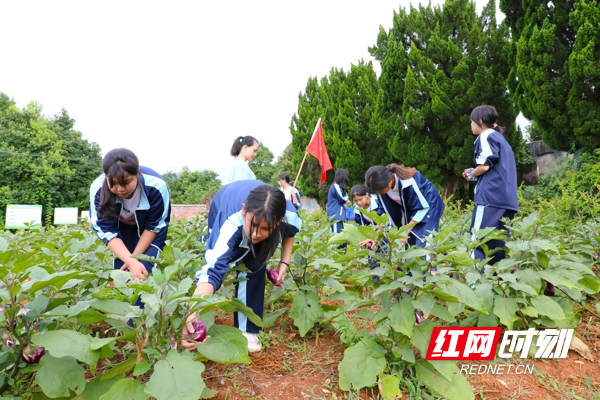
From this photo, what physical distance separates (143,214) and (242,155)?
2036 millimetres

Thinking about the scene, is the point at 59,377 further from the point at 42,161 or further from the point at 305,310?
the point at 42,161

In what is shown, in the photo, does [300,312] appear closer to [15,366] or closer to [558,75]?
[15,366]

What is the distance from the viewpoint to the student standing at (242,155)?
14.5 ft

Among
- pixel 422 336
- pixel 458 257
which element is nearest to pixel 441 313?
pixel 422 336

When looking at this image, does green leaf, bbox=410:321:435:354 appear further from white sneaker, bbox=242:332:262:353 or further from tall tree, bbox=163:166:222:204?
tall tree, bbox=163:166:222:204

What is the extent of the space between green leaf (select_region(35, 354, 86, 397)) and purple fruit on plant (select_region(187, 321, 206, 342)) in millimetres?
389

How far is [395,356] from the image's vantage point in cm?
193

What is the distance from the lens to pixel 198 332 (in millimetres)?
1561

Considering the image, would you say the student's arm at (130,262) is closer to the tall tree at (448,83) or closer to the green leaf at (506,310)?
the green leaf at (506,310)

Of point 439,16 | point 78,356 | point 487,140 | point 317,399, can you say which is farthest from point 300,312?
point 439,16

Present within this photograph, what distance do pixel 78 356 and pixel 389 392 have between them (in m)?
1.30

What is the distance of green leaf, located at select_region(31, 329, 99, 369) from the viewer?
129cm

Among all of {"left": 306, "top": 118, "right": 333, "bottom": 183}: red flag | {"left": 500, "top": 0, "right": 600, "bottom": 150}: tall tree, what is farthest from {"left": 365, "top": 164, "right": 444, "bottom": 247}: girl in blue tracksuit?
{"left": 306, "top": 118, "right": 333, "bottom": 183}: red flag

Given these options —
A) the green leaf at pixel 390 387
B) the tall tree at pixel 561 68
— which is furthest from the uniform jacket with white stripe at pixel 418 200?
the tall tree at pixel 561 68
